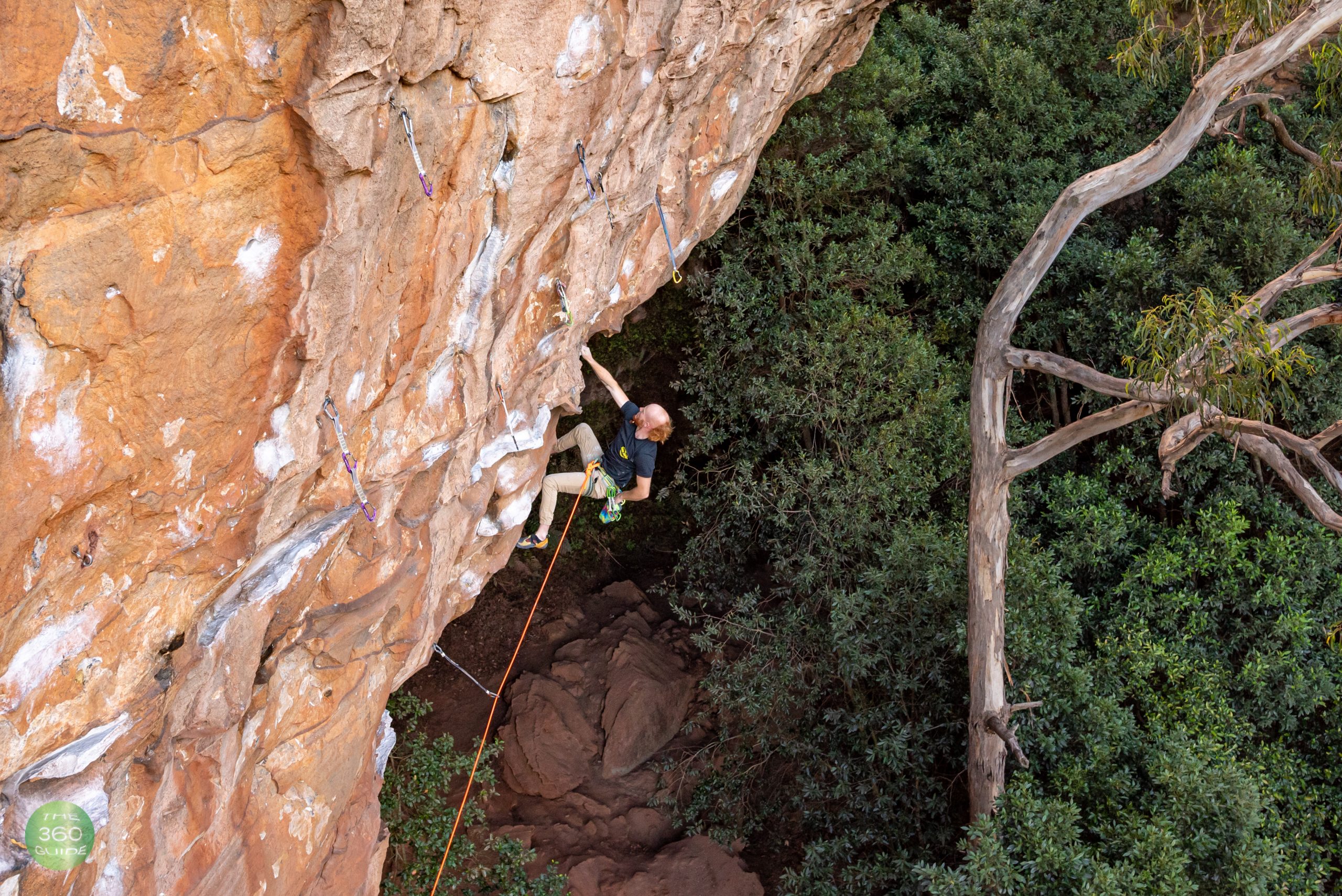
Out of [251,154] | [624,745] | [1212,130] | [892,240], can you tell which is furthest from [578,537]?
[251,154]

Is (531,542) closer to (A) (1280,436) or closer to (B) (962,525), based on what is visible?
(B) (962,525)

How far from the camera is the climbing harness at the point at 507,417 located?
5.98 meters

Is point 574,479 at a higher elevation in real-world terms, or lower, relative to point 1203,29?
lower

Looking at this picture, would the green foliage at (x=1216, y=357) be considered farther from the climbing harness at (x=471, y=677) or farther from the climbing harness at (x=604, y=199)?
the climbing harness at (x=471, y=677)

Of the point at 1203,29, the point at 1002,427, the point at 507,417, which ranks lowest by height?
the point at 1002,427

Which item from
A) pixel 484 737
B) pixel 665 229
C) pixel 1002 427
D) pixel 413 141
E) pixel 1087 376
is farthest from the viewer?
pixel 484 737

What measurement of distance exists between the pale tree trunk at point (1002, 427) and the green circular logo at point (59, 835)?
5684mm

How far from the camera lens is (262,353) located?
12.3 ft

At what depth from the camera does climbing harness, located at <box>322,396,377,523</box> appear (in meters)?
4.26

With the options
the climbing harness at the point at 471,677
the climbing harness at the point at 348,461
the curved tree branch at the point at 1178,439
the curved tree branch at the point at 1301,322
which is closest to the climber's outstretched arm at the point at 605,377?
the climbing harness at the point at 348,461

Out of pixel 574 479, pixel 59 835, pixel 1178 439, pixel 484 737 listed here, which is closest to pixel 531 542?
pixel 574 479

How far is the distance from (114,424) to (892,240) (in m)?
9.74

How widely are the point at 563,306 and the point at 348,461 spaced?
2088 mm

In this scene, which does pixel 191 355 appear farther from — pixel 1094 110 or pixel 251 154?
pixel 1094 110
